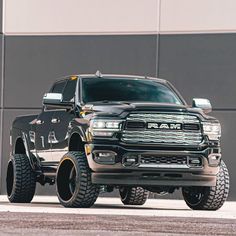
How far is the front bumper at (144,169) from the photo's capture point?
13602 mm

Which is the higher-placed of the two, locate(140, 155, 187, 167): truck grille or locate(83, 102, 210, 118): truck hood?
locate(83, 102, 210, 118): truck hood

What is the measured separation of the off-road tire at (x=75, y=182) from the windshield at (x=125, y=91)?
1040 mm

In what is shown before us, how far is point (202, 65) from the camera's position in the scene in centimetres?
2138

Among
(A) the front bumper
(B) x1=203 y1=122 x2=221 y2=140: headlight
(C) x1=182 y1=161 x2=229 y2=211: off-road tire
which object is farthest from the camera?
(C) x1=182 y1=161 x2=229 y2=211: off-road tire

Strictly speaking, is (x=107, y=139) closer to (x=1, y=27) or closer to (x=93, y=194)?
(x=93, y=194)

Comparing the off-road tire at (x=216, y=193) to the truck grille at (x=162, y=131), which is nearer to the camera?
the truck grille at (x=162, y=131)

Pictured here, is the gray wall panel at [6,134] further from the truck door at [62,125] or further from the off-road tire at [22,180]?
the truck door at [62,125]

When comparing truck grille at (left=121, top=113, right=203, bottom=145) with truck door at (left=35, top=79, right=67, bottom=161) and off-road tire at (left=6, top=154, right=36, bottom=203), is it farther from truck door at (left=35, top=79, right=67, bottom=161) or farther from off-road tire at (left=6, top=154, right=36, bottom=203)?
off-road tire at (left=6, top=154, right=36, bottom=203)

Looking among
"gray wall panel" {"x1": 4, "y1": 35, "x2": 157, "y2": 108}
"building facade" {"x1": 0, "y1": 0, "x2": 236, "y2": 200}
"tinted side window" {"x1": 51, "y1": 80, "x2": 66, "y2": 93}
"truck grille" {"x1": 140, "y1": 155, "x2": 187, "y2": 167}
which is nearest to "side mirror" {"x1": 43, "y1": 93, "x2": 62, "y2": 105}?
"tinted side window" {"x1": 51, "y1": 80, "x2": 66, "y2": 93}

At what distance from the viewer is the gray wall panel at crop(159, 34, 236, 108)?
21.2 meters

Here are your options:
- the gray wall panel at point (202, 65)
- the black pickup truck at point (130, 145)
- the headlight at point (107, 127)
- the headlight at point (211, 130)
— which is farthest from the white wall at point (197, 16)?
the headlight at point (107, 127)

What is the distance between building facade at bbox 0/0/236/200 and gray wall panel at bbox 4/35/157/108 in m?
0.02

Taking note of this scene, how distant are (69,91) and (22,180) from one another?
1.87 m

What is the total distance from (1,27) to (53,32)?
48.0 inches
